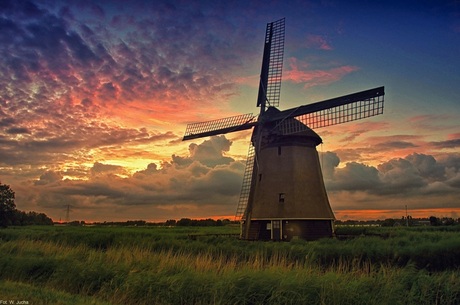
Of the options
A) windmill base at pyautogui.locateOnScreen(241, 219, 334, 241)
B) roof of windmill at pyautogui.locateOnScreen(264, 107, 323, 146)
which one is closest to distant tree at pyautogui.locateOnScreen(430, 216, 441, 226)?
windmill base at pyautogui.locateOnScreen(241, 219, 334, 241)

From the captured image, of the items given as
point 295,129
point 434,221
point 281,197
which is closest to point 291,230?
point 281,197

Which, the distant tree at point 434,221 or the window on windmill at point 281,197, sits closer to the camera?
the window on windmill at point 281,197

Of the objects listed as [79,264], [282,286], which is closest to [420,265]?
[282,286]

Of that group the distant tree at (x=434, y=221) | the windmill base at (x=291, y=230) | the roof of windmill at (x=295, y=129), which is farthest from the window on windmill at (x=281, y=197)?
the distant tree at (x=434, y=221)

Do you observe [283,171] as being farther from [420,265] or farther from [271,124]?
[420,265]

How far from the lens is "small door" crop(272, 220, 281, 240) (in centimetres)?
2487

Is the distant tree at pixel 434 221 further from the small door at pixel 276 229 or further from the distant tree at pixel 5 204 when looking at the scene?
the distant tree at pixel 5 204

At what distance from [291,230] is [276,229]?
0.95m

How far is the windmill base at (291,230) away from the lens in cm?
2472

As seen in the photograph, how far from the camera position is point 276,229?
82.3 feet

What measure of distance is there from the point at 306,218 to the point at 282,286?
644 inches

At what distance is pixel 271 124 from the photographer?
26766 mm

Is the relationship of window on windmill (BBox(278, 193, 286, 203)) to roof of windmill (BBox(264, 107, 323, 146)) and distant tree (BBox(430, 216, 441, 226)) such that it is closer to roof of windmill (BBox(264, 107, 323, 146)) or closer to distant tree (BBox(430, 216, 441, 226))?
roof of windmill (BBox(264, 107, 323, 146))

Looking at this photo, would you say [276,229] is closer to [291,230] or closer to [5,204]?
[291,230]
